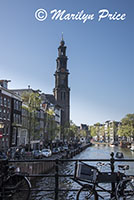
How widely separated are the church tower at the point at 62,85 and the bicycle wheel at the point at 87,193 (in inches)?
4832

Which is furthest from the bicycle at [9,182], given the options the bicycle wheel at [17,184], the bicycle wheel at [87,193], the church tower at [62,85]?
the church tower at [62,85]

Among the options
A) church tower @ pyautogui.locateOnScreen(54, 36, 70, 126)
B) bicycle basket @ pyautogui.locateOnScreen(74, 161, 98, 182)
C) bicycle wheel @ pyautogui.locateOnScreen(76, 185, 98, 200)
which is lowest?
bicycle wheel @ pyautogui.locateOnScreen(76, 185, 98, 200)

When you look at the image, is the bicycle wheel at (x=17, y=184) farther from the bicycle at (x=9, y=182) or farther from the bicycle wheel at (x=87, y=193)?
the bicycle wheel at (x=87, y=193)

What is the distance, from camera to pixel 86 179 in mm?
6516

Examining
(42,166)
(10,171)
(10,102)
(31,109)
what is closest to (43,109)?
(10,102)

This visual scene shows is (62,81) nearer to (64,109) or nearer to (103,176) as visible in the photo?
(64,109)

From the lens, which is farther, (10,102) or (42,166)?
(10,102)

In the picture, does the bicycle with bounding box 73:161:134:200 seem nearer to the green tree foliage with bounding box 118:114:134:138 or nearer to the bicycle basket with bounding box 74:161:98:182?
the bicycle basket with bounding box 74:161:98:182

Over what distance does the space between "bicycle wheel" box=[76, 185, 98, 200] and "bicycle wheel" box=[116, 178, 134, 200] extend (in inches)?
24.1

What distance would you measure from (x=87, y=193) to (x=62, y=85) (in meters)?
124

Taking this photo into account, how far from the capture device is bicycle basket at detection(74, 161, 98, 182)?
6504 millimetres

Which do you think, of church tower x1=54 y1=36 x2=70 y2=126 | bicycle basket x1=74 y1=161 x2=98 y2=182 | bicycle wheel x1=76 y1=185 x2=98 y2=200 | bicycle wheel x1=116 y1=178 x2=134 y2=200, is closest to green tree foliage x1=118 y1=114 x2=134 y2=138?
church tower x1=54 y1=36 x2=70 y2=126

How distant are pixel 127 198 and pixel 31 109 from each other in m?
38.7

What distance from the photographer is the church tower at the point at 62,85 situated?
130 meters
